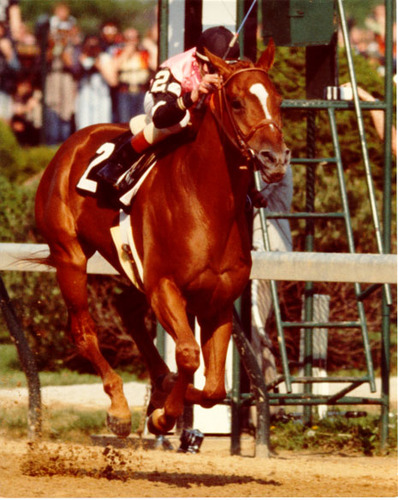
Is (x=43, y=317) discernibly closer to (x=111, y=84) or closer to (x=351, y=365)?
(x=351, y=365)

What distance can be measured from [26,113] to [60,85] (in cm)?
126

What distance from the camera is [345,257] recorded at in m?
6.58

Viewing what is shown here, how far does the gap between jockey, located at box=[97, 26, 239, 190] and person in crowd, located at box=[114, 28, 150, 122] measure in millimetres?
11550

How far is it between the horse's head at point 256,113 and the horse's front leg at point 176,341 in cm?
77

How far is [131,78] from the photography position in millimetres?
18391

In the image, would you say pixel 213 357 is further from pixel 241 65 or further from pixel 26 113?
pixel 26 113

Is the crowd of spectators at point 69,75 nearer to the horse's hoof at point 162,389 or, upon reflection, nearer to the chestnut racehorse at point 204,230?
the horse's hoof at point 162,389

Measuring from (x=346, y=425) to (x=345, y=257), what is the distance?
185cm

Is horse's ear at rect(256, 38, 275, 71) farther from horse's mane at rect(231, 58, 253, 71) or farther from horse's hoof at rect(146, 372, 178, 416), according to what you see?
horse's hoof at rect(146, 372, 178, 416)

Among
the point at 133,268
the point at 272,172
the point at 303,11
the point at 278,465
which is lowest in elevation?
the point at 278,465

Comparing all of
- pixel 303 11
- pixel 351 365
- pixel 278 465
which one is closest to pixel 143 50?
pixel 351 365

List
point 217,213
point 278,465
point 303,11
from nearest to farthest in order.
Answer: point 217,213 < point 278,465 < point 303,11

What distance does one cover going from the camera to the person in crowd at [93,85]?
60.0 feet

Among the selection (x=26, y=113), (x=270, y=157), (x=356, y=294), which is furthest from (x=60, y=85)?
(x=270, y=157)
